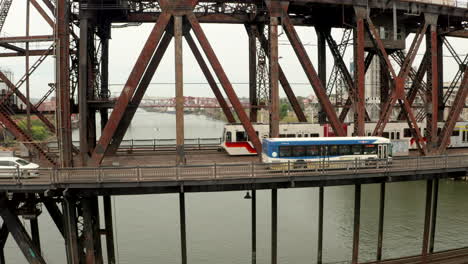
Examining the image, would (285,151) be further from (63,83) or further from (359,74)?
(63,83)

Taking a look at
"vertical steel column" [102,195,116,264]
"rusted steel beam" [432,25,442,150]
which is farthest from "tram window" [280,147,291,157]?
"rusted steel beam" [432,25,442,150]

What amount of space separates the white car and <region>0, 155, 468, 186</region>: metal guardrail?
0.13m

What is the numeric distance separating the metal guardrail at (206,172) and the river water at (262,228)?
863 cm

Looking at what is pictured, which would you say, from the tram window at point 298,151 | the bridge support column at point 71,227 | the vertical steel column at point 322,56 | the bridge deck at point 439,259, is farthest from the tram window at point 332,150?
the bridge support column at point 71,227

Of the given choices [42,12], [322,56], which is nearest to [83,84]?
[42,12]

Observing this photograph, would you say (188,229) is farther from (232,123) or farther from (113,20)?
(113,20)

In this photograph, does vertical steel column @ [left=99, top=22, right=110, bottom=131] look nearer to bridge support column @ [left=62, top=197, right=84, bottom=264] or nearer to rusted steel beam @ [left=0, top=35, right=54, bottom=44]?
rusted steel beam @ [left=0, top=35, right=54, bottom=44]

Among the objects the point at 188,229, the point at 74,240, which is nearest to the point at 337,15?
the point at 188,229

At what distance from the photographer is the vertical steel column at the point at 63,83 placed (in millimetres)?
20406

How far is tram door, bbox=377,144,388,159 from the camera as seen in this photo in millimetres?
23297

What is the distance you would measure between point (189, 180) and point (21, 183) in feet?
24.5

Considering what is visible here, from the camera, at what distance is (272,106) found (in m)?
23.6

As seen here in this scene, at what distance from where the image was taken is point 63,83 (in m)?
20.9

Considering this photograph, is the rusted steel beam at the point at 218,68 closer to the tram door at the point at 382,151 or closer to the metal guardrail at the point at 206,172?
the metal guardrail at the point at 206,172
